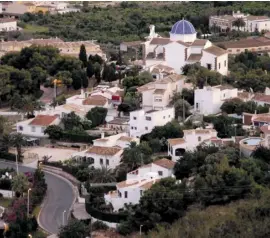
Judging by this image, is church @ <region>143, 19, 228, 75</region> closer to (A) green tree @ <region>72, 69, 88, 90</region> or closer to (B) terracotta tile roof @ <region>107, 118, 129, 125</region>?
(A) green tree @ <region>72, 69, 88, 90</region>

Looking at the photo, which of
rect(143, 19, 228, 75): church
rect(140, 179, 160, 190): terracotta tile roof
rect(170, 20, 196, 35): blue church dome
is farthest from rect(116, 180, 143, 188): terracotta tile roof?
rect(170, 20, 196, 35): blue church dome

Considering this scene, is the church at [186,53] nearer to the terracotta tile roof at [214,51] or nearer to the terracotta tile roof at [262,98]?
the terracotta tile roof at [214,51]

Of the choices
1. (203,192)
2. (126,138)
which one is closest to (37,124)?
(126,138)

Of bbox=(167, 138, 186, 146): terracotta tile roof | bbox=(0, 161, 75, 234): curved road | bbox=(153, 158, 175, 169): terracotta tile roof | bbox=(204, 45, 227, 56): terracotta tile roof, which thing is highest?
bbox=(204, 45, 227, 56): terracotta tile roof

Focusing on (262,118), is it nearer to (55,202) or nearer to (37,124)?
(55,202)

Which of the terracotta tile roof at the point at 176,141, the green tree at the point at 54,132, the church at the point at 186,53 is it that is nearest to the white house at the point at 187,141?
the terracotta tile roof at the point at 176,141

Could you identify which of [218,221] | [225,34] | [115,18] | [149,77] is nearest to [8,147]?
[149,77]
